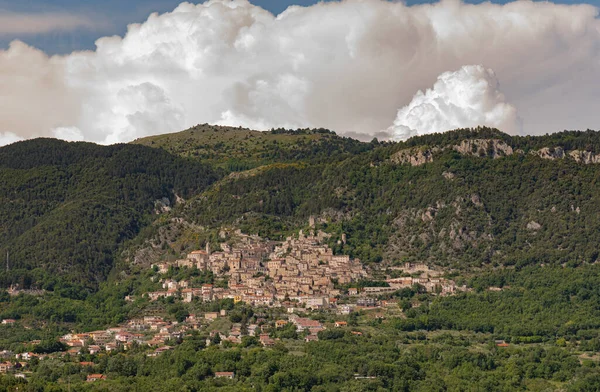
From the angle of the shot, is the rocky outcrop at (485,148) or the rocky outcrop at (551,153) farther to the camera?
the rocky outcrop at (485,148)

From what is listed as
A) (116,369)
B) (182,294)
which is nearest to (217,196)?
(182,294)

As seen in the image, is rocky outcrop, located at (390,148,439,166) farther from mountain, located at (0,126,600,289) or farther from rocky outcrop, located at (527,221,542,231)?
rocky outcrop, located at (527,221,542,231)

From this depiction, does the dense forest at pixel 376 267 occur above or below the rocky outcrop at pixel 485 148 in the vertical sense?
below

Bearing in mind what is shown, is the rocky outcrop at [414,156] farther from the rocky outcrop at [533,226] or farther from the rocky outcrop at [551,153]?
the rocky outcrop at [533,226]

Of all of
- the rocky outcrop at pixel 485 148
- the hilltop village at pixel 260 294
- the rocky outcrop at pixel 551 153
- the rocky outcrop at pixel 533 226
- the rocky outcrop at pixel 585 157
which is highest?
the rocky outcrop at pixel 485 148

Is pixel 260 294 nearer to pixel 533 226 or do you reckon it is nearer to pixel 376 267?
pixel 376 267

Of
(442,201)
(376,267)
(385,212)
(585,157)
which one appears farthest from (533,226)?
(385,212)

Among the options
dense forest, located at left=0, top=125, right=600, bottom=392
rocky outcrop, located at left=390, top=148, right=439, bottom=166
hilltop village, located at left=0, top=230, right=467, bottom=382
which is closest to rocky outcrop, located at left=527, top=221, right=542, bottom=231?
dense forest, located at left=0, top=125, right=600, bottom=392

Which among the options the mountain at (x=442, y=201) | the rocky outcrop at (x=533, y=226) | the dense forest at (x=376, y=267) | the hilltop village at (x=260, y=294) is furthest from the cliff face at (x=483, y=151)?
the hilltop village at (x=260, y=294)

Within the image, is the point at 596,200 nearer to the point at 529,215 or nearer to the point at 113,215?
the point at 529,215

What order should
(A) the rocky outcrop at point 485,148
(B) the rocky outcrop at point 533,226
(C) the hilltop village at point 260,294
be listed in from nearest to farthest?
(C) the hilltop village at point 260,294 → (B) the rocky outcrop at point 533,226 → (A) the rocky outcrop at point 485,148

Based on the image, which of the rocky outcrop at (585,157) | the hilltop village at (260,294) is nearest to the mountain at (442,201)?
the rocky outcrop at (585,157)

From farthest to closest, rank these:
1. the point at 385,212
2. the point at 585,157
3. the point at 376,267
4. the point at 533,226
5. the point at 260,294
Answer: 1. the point at 585,157
2. the point at 385,212
3. the point at 533,226
4. the point at 376,267
5. the point at 260,294

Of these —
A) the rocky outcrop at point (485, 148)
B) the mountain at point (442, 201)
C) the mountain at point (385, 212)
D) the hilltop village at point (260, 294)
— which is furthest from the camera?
the rocky outcrop at point (485, 148)
